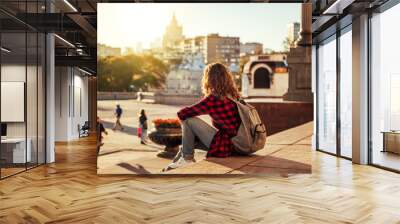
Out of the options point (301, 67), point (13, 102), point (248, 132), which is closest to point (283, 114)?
point (248, 132)

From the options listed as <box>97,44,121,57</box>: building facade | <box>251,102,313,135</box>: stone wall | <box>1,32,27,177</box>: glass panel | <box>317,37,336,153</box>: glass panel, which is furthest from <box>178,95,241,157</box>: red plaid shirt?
<box>317,37,336,153</box>: glass panel

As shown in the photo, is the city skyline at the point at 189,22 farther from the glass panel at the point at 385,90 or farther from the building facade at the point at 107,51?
the glass panel at the point at 385,90

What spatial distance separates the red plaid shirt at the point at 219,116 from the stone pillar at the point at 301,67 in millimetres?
793

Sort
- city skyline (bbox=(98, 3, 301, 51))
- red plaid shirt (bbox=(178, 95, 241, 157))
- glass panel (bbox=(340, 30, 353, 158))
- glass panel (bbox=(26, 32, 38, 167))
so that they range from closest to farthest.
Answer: red plaid shirt (bbox=(178, 95, 241, 157)) < city skyline (bbox=(98, 3, 301, 51)) < glass panel (bbox=(26, 32, 38, 167)) < glass panel (bbox=(340, 30, 353, 158))

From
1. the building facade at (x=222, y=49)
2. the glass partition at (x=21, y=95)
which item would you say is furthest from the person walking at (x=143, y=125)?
the glass partition at (x=21, y=95)

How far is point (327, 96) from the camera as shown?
9.70 m

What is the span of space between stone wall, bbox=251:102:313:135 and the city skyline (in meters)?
0.80

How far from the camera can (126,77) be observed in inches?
243

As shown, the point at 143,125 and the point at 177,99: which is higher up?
the point at 177,99

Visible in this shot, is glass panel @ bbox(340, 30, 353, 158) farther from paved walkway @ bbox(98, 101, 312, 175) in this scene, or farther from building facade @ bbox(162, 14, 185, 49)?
building facade @ bbox(162, 14, 185, 49)

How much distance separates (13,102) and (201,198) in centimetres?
329

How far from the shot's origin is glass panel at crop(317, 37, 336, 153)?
9273 millimetres

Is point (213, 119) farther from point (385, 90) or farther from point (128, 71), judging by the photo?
point (385, 90)

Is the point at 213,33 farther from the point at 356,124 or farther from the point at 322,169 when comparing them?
the point at 356,124
